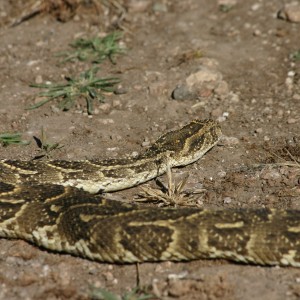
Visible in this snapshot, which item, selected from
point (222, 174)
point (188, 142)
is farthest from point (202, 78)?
point (222, 174)

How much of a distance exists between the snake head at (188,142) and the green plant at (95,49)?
280 cm

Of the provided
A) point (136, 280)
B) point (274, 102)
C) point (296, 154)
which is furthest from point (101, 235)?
point (274, 102)

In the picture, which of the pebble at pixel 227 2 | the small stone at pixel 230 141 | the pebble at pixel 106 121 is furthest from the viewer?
the pebble at pixel 227 2

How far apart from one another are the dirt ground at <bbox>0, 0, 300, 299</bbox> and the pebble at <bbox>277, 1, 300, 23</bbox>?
0.16 m

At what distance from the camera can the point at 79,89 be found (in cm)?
998

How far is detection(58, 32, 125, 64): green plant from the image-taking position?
10.9 m

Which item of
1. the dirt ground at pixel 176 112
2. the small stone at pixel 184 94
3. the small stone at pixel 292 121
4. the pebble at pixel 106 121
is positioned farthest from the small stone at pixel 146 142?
the small stone at pixel 292 121

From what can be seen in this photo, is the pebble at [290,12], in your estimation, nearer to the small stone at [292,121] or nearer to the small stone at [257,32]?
the small stone at [257,32]

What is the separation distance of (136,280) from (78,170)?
212cm

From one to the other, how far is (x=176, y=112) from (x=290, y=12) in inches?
140

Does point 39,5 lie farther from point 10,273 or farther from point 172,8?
point 10,273

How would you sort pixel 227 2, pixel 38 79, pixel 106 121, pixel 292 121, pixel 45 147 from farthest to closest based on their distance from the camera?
pixel 227 2 < pixel 38 79 < pixel 106 121 < pixel 292 121 < pixel 45 147

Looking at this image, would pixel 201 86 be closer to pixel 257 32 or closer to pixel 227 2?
pixel 257 32

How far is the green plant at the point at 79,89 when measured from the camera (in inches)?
384
